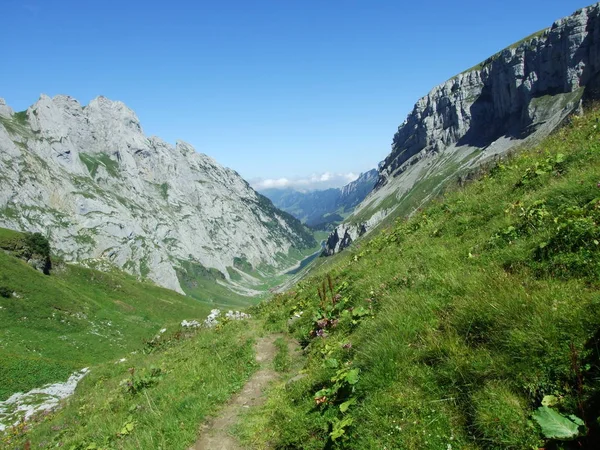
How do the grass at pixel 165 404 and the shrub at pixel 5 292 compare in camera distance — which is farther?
the shrub at pixel 5 292

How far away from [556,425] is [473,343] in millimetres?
2098

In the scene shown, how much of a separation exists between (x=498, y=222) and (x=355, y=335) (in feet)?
17.5

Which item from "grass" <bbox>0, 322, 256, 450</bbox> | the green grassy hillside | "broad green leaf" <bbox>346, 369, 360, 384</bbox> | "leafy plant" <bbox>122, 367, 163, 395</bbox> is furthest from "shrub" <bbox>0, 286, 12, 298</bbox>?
"broad green leaf" <bbox>346, 369, 360, 384</bbox>

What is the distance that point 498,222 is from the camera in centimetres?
1050

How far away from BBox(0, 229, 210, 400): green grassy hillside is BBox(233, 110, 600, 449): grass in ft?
77.7

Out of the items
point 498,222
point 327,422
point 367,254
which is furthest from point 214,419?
point 367,254

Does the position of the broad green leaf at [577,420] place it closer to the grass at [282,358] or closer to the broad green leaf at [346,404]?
the broad green leaf at [346,404]

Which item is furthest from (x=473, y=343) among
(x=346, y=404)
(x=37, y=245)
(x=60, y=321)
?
(x=37, y=245)

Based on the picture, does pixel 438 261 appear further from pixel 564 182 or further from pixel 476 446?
pixel 476 446

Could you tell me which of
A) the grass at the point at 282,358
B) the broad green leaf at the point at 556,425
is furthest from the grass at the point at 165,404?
the broad green leaf at the point at 556,425

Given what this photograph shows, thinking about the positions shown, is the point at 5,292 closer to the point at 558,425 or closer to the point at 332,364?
the point at 332,364

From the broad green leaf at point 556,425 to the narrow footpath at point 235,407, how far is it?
5956 millimetres

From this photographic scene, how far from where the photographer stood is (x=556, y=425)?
A: 4.13 m

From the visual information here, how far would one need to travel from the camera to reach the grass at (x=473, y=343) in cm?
492
